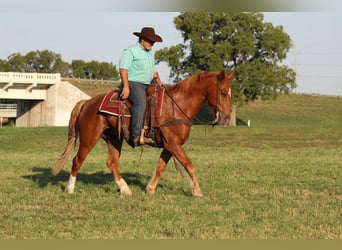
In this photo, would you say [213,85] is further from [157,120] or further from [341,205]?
[341,205]

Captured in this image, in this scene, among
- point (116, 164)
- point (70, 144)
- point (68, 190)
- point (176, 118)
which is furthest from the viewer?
point (70, 144)

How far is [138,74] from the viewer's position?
9.73m

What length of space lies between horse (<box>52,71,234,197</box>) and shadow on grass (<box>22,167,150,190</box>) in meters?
0.99

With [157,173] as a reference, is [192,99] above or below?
above

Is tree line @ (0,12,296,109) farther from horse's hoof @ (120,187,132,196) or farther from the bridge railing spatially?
horse's hoof @ (120,187,132,196)

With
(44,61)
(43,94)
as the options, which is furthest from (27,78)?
(44,61)

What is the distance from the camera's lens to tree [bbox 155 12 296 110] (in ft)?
188

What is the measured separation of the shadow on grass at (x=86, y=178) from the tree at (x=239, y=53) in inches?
1742

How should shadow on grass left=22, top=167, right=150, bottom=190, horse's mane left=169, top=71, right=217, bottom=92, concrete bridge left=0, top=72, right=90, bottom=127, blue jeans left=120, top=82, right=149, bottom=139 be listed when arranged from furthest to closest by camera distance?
concrete bridge left=0, top=72, right=90, bottom=127, shadow on grass left=22, top=167, right=150, bottom=190, horse's mane left=169, top=71, right=217, bottom=92, blue jeans left=120, top=82, right=149, bottom=139

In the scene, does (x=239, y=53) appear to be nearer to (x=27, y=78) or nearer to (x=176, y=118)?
(x=27, y=78)

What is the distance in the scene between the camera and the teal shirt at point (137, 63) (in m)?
9.59

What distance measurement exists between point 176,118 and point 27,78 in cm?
4782

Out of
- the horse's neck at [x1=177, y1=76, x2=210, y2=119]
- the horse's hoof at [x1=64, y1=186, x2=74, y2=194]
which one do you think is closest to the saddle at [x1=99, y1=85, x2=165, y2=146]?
the horse's neck at [x1=177, y1=76, x2=210, y2=119]

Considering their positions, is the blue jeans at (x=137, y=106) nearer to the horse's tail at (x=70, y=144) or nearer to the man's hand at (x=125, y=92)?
the man's hand at (x=125, y=92)
